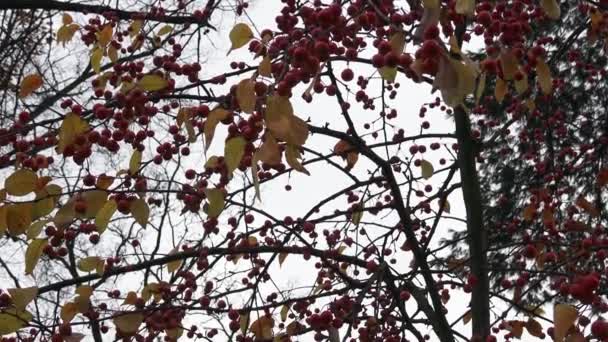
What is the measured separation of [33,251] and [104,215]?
0.26 meters

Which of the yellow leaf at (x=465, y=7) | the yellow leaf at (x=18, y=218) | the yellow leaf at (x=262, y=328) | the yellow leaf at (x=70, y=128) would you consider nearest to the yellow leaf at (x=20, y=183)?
the yellow leaf at (x=18, y=218)

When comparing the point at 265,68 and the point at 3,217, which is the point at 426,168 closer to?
the point at 265,68

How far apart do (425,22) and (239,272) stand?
221cm

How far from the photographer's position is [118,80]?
294 centimetres

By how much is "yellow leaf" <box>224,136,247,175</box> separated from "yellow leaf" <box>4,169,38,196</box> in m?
0.73

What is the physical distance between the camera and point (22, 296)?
2164mm

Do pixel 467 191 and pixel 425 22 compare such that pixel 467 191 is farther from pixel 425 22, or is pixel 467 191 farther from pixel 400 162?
pixel 425 22

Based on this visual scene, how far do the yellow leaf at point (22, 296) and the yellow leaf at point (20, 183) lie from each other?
1.15 ft

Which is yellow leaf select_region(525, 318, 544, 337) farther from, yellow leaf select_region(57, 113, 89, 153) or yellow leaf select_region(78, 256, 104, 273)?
yellow leaf select_region(57, 113, 89, 153)

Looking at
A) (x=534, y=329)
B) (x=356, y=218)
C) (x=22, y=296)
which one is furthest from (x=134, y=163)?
(x=534, y=329)

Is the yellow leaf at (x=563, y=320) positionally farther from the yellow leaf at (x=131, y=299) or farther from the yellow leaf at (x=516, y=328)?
the yellow leaf at (x=131, y=299)

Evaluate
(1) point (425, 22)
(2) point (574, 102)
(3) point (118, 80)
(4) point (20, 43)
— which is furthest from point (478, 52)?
(1) point (425, 22)

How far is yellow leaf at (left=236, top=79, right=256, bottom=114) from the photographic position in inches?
62.6

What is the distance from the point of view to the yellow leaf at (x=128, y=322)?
2352 mm
